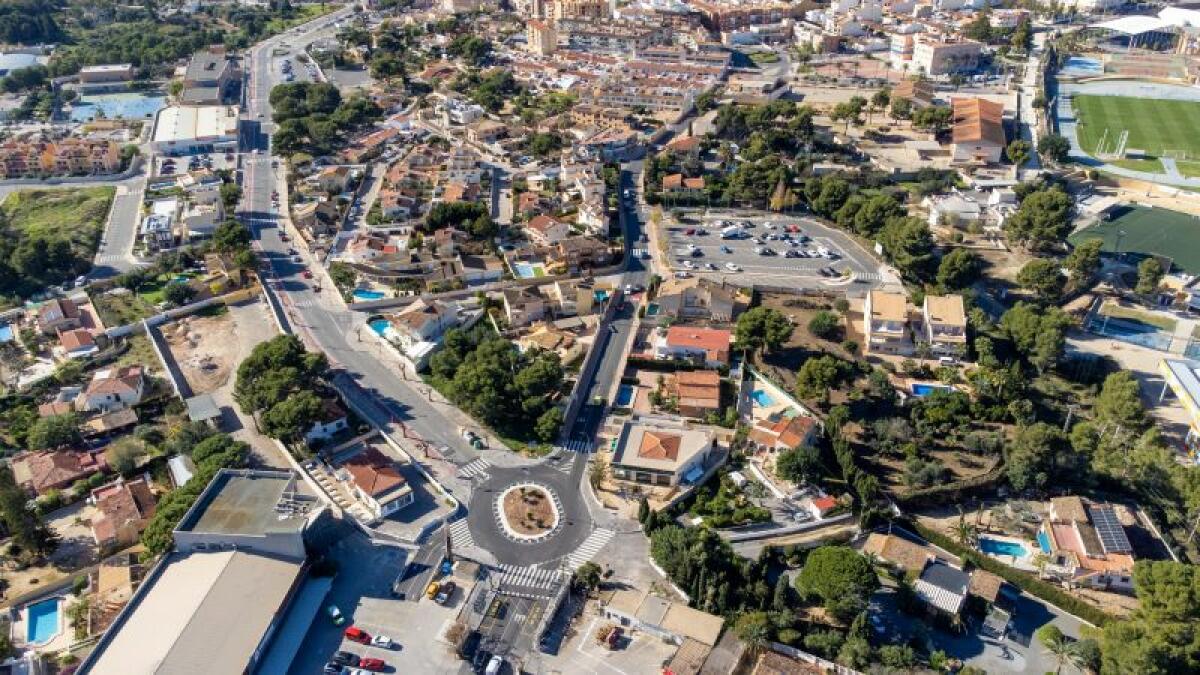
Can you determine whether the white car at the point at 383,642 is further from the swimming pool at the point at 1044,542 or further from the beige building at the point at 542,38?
the beige building at the point at 542,38

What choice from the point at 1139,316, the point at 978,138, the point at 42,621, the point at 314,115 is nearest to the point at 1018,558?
the point at 1139,316

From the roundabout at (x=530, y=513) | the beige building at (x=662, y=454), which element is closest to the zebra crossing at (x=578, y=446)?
the roundabout at (x=530, y=513)

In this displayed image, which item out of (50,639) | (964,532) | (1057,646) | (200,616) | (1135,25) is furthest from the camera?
(1135,25)

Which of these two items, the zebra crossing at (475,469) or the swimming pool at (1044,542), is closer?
the swimming pool at (1044,542)

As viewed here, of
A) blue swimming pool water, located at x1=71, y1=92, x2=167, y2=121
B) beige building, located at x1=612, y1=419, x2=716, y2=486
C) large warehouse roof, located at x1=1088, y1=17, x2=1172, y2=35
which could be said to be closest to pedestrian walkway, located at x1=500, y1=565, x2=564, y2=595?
beige building, located at x1=612, y1=419, x2=716, y2=486

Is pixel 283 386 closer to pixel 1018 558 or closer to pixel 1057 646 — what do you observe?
pixel 1018 558

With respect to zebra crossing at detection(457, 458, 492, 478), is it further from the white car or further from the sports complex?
the sports complex

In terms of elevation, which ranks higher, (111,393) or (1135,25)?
(1135,25)

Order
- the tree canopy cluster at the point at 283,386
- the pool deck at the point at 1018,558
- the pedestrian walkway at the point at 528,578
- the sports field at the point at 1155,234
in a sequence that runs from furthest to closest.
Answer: the sports field at the point at 1155,234
the tree canopy cluster at the point at 283,386
the pool deck at the point at 1018,558
the pedestrian walkway at the point at 528,578
